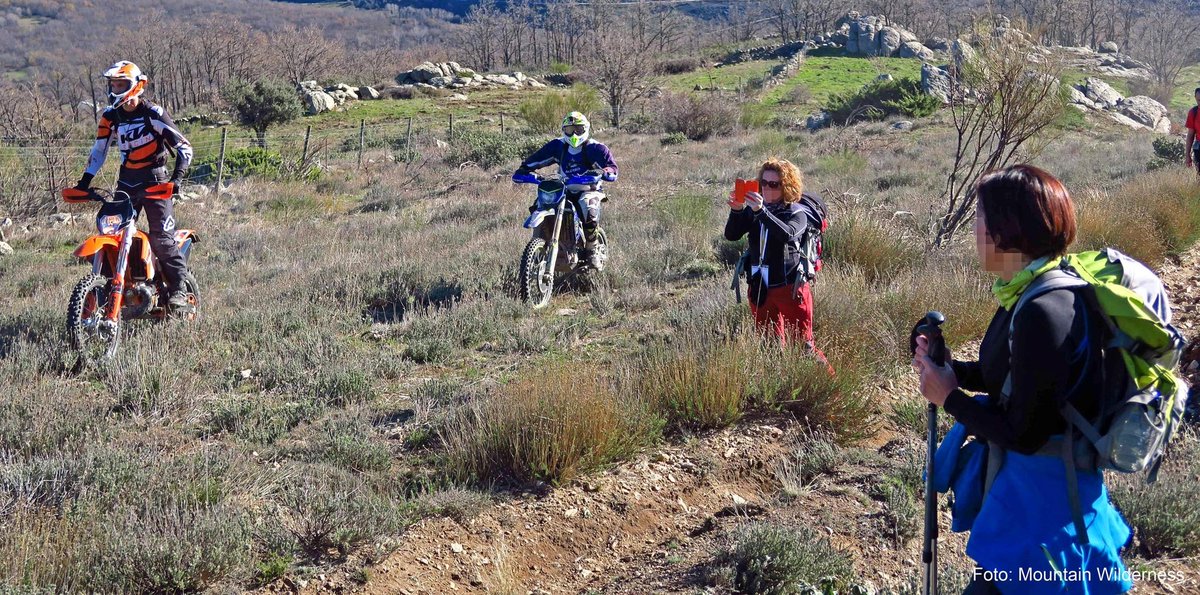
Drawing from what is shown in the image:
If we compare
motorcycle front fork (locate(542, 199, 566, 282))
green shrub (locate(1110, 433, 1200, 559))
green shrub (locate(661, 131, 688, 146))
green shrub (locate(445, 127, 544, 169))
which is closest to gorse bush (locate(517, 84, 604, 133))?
green shrub (locate(661, 131, 688, 146))

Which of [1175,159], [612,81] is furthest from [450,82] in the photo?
[1175,159]

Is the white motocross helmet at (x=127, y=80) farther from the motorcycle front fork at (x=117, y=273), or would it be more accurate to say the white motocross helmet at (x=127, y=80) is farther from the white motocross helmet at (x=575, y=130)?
the white motocross helmet at (x=575, y=130)

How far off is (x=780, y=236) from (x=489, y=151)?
18364mm

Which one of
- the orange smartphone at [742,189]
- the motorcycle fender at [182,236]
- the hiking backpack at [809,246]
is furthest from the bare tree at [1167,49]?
the motorcycle fender at [182,236]

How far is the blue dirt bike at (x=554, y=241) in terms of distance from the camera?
782 centimetres

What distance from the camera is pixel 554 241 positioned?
317 inches

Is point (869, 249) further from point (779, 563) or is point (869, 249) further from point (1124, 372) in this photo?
point (1124, 372)

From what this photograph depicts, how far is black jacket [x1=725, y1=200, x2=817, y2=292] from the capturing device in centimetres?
511

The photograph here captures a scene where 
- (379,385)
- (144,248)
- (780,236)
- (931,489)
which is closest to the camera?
(931,489)

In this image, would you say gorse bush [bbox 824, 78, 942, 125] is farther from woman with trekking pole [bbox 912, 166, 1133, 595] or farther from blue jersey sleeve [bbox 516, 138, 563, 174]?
woman with trekking pole [bbox 912, 166, 1133, 595]

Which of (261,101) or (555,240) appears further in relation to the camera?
(261,101)

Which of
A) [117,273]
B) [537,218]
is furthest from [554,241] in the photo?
[117,273]

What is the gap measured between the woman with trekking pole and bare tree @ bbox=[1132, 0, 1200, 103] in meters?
49.6

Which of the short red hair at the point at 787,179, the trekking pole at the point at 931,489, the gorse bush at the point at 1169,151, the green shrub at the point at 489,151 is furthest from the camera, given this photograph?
the green shrub at the point at 489,151
